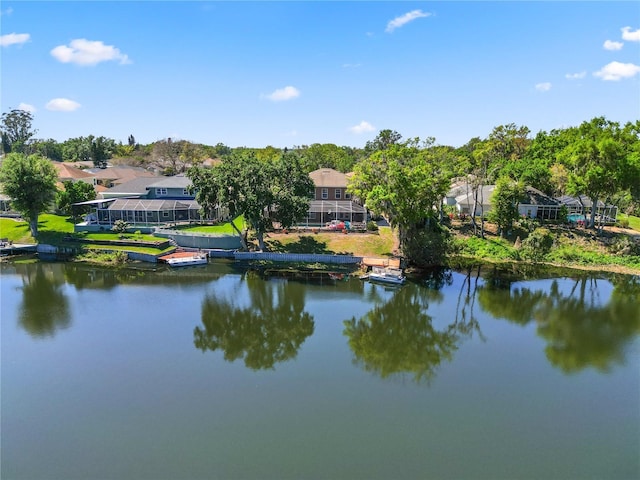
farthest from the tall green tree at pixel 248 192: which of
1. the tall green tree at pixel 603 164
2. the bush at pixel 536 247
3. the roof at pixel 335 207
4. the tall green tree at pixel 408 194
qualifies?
the tall green tree at pixel 603 164

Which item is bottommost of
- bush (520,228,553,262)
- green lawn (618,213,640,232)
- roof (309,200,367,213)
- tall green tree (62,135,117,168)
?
bush (520,228,553,262)

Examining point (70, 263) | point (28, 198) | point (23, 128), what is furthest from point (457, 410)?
point (23, 128)

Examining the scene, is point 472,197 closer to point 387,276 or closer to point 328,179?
point 328,179

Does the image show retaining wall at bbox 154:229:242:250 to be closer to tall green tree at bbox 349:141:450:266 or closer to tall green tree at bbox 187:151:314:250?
tall green tree at bbox 187:151:314:250

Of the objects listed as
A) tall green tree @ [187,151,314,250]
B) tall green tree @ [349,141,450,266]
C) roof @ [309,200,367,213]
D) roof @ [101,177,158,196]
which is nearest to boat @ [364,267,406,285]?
tall green tree @ [349,141,450,266]

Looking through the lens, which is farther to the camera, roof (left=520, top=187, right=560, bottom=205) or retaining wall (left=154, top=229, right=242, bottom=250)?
roof (left=520, top=187, right=560, bottom=205)

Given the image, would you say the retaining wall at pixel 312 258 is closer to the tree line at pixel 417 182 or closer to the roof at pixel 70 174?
the tree line at pixel 417 182

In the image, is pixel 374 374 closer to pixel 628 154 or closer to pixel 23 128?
pixel 628 154
